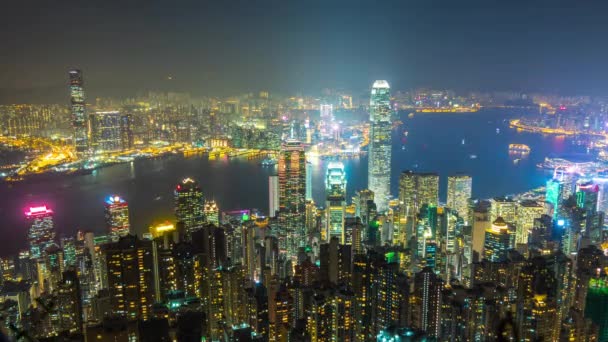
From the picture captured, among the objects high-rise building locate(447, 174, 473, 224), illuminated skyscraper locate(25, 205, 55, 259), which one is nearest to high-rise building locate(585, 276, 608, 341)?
high-rise building locate(447, 174, 473, 224)

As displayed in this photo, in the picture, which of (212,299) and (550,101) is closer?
(212,299)

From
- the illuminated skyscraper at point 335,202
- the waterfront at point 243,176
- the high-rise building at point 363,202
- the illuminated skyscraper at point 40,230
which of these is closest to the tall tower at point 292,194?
the illuminated skyscraper at point 335,202

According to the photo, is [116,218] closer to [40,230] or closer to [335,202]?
[40,230]

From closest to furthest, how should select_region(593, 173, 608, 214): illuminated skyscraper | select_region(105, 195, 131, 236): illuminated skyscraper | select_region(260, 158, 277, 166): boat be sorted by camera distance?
1. select_region(105, 195, 131, 236): illuminated skyscraper
2. select_region(593, 173, 608, 214): illuminated skyscraper
3. select_region(260, 158, 277, 166): boat

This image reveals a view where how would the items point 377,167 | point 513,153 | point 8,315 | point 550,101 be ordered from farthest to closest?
point 550,101
point 513,153
point 377,167
point 8,315

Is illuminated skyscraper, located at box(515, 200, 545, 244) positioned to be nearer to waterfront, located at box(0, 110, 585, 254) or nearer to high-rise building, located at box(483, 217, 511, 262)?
high-rise building, located at box(483, 217, 511, 262)

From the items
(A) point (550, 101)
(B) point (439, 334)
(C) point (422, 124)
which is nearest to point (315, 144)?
(C) point (422, 124)

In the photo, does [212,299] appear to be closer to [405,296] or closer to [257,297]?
[257,297]
